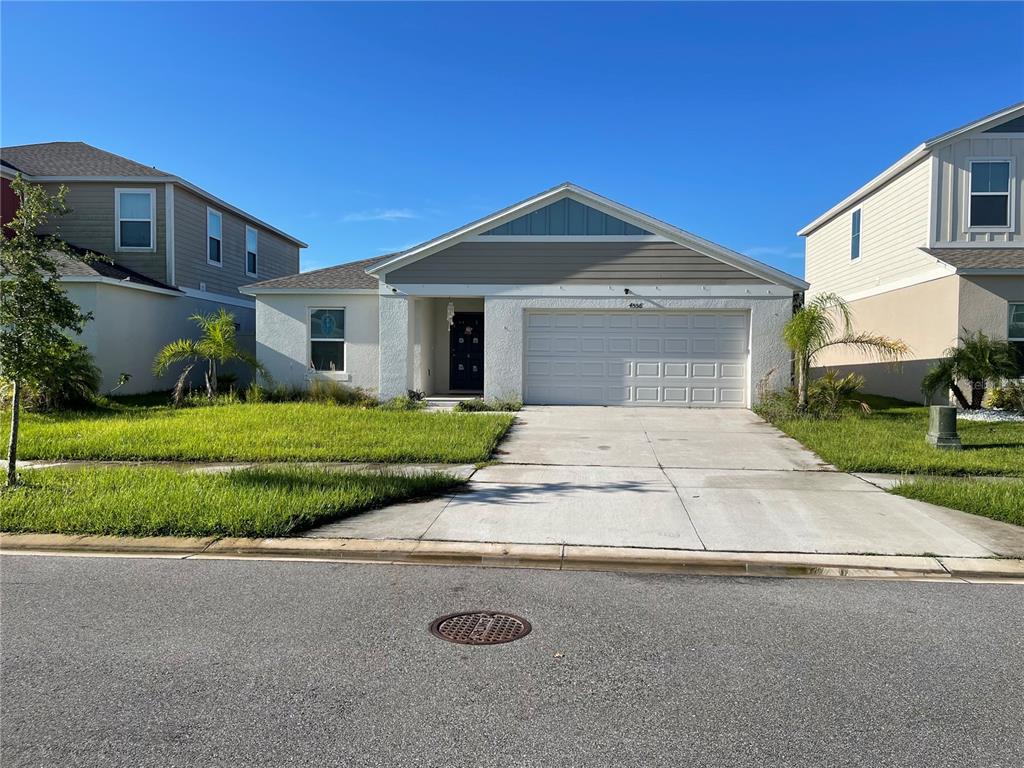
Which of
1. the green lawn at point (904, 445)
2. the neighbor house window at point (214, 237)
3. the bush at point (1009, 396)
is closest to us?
the green lawn at point (904, 445)

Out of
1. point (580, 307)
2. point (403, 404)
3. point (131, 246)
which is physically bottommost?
point (403, 404)

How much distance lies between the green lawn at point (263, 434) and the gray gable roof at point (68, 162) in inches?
328

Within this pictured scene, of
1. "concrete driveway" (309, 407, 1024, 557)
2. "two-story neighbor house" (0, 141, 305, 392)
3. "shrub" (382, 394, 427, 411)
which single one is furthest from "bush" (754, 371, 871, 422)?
"two-story neighbor house" (0, 141, 305, 392)

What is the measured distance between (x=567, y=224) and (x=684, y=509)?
1076 centimetres

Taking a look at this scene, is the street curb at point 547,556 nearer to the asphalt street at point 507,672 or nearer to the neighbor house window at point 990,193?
the asphalt street at point 507,672

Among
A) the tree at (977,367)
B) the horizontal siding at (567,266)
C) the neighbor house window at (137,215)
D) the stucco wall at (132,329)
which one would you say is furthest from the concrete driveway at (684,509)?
the neighbor house window at (137,215)

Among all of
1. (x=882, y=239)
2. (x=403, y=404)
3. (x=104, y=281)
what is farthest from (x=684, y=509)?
(x=882, y=239)

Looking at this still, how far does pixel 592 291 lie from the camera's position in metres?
17.5

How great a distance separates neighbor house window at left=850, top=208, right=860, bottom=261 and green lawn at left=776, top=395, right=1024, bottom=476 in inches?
341

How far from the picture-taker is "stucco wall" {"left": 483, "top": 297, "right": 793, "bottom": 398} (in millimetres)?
17141

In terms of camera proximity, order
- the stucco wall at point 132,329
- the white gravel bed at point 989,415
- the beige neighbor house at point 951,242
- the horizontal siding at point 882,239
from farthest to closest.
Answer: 1. the horizontal siding at point 882,239
2. the stucco wall at point 132,329
3. the beige neighbor house at point 951,242
4. the white gravel bed at point 989,415

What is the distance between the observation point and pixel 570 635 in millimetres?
4770

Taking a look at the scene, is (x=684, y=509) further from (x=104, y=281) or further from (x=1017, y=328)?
(x=104, y=281)

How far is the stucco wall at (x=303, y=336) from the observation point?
18672 mm
